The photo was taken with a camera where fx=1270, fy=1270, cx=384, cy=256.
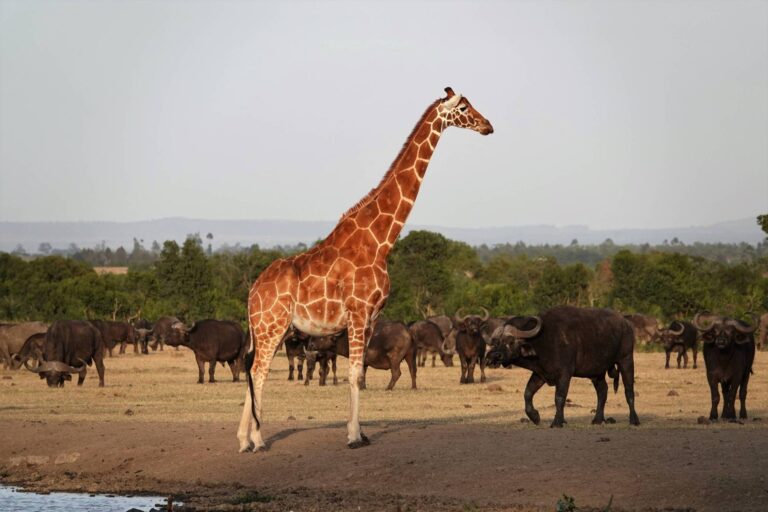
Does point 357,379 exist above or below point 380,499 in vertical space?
above

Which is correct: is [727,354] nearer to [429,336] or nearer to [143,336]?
[429,336]

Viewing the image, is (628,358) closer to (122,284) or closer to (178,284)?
(178,284)

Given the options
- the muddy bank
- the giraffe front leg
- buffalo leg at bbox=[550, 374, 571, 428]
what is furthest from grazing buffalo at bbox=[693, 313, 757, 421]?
the giraffe front leg

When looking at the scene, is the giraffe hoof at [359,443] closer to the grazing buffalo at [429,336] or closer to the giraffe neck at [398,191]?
the giraffe neck at [398,191]

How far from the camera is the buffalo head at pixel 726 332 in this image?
19.1 m

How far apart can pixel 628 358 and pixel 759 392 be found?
37.4 feet

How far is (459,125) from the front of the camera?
16047 mm

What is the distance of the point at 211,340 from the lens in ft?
107

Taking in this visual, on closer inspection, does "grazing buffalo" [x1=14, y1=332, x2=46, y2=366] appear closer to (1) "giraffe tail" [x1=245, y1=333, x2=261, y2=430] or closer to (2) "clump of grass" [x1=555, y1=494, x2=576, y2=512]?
(1) "giraffe tail" [x1=245, y1=333, x2=261, y2=430]

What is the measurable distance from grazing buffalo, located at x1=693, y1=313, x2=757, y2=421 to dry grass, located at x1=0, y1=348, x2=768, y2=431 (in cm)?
54

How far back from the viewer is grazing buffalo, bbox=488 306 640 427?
17.0m

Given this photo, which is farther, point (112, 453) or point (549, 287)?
point (549, 287)

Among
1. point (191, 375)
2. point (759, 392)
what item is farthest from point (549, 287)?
point (759, 392)

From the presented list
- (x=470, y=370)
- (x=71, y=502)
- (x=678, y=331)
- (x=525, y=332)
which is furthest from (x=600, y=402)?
(x=678, y=331)
